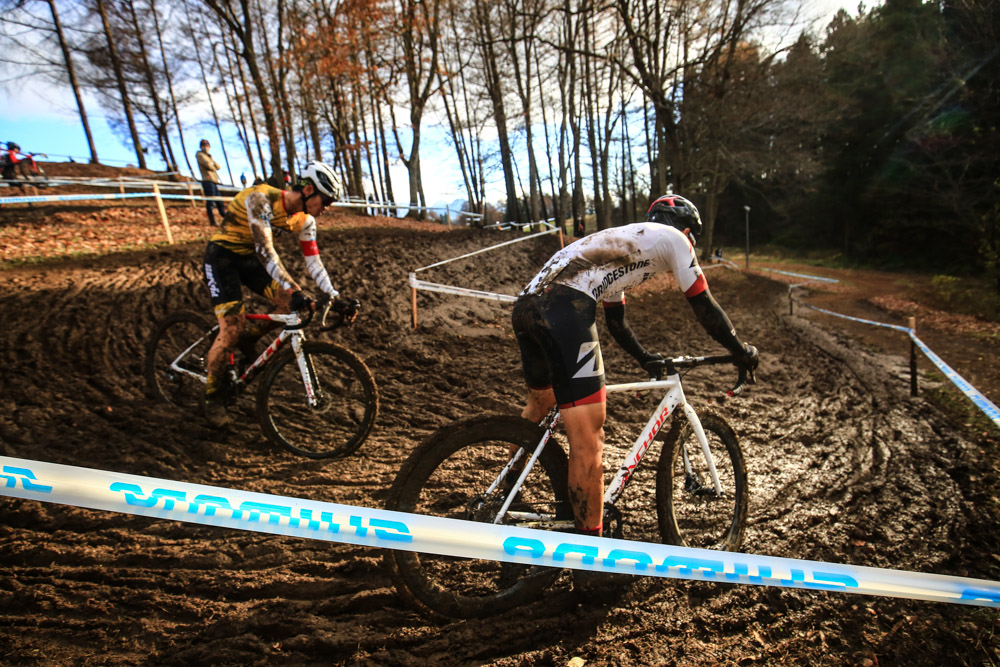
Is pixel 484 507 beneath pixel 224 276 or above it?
beneath

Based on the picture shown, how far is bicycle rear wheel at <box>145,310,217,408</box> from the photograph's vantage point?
500 cm

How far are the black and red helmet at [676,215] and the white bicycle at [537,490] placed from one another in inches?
34.5

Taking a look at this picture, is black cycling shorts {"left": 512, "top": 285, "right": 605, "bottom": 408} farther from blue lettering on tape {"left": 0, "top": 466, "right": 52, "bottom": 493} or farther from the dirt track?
blue lettering on tape {"left": 0, "top": 466, "right": 52, "bottom": 493}

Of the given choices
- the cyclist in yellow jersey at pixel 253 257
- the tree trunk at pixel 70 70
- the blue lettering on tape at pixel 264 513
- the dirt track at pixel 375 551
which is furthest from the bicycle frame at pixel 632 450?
the tree trunk at pixel 70 70

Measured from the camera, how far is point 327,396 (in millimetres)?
4387

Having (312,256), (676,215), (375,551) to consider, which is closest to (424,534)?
(375,551)

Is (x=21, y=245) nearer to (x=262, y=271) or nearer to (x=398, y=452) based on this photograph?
(x=262, y=271)

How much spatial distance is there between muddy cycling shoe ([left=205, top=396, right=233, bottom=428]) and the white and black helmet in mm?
2213

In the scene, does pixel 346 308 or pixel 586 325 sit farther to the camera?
pixel 346 308

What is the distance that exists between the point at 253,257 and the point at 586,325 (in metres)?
3.66

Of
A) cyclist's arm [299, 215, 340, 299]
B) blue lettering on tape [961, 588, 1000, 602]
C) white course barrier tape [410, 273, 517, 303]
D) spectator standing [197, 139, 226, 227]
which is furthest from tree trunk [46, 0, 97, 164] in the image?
blue lettering on tape [961, 588, 1000, 602]

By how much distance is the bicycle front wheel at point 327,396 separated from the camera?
4.27 meters

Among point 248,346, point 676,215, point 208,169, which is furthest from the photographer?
point 208,169

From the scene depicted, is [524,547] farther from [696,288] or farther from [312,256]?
[312,256]
